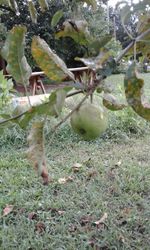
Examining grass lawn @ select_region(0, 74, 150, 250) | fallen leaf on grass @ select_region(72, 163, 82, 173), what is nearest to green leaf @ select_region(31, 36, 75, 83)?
grass lawn @ select_region(0, 74, 150, 250)

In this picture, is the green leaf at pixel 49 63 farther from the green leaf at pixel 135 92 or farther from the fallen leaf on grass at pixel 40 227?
the fallen leaf on grass at pixel 40 227

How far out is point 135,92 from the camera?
0.54 metres

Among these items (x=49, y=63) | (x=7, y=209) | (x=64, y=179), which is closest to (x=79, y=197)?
(x=64, y=179)

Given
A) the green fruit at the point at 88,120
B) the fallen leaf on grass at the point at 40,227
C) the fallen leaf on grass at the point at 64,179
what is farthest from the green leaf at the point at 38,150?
the fallen leaf on grass at the point at 64,179

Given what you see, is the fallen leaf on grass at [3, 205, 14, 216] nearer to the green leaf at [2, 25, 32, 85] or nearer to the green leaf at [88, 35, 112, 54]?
the green leaf at [2, 25, 32, 85]

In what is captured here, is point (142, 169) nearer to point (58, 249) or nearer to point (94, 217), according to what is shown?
point (94, 217)

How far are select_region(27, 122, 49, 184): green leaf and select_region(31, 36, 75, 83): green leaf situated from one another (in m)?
0.08

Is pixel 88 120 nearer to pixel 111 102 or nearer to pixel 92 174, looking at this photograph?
pixel 111 102

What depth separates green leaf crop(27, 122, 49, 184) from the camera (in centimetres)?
57

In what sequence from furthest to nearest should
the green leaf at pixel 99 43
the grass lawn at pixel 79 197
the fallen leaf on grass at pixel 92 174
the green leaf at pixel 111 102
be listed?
1. the fallen leaf on grass at pixel 92 174
2. the grass lawn at pixel 79 197
3. the green leaf at pixel 111 102
4. the green leaf at pixel 99 43

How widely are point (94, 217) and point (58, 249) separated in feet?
1.17

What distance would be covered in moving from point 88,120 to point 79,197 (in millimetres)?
1714

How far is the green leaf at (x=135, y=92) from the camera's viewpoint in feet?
1.75

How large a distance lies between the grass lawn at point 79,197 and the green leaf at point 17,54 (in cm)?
64
